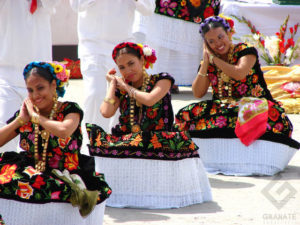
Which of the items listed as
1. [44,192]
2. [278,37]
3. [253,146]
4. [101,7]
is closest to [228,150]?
[253,146]

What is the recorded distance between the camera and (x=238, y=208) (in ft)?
15.4

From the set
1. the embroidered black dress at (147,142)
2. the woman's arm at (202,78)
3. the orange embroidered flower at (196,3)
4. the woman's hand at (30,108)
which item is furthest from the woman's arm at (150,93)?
the orange embroidered flower at (196,3)

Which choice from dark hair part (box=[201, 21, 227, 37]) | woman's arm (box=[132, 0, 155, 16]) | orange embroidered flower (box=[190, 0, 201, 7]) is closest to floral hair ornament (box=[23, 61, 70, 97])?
dark hair part (box=[201, 21, 227, 37])

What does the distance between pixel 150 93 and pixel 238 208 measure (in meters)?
1.05

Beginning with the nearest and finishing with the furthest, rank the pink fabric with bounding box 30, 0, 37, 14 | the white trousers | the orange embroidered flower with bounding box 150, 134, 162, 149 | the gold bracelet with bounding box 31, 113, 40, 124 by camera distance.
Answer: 1. the gold bracelet with bounding box 31, 113, 40, 124
2. the orange embroidered flower with bounding box 150, 134, 162, 149
3. the white trousers
4. the pink fabric with bounding box 30, 0, 37, 14

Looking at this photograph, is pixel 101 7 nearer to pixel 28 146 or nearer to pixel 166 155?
pixel 166 155

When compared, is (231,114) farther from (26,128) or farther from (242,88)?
(26,128)

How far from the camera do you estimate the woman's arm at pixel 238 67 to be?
18.6ft

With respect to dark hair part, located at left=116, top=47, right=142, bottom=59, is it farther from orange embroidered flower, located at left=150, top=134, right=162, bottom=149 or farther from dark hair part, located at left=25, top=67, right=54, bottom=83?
dark hair part, located at left=25, top=67, right=54, bottom=83

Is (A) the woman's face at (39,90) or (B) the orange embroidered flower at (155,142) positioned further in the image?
(B) the orange embroidered flower at (155,142)

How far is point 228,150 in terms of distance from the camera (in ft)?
18.9

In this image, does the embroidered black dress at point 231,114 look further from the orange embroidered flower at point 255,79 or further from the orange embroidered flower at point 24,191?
the orange embroidered flower at point 24,191

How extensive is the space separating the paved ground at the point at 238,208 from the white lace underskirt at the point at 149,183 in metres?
0.08

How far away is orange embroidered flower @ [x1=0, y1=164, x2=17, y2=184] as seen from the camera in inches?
151
